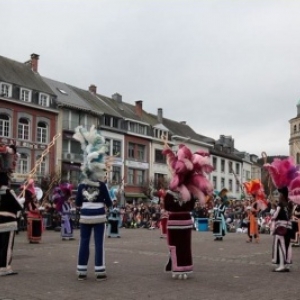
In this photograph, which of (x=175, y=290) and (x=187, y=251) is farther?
(x=187, y=251)

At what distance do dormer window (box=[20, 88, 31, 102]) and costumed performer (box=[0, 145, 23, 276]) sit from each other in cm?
3438

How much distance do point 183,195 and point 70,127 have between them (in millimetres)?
39187

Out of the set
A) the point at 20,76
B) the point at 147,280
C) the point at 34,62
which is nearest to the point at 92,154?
the point at 147,280

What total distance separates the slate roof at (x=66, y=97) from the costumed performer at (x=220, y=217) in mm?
28876

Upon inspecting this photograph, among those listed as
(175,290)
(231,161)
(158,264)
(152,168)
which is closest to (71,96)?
(152,168)

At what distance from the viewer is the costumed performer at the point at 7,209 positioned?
949cm

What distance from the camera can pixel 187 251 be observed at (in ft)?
30.3

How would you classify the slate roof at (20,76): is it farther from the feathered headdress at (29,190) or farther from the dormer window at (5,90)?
the feathered headdress at (29,190)

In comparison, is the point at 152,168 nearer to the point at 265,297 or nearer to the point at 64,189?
the point at 64,189

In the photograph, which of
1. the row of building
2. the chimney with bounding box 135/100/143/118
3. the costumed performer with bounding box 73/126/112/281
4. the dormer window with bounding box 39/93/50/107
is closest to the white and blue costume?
the costumed performer with bounding box 73/126/112/281

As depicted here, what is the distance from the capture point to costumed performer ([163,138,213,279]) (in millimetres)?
9172

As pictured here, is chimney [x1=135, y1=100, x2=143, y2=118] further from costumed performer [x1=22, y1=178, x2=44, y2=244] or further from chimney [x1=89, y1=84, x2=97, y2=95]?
costumed performer [x1=22, y1=178, x2=44, y2=244]

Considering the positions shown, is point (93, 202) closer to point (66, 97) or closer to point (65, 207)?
point (65, 207)

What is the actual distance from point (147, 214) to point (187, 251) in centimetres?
2414
